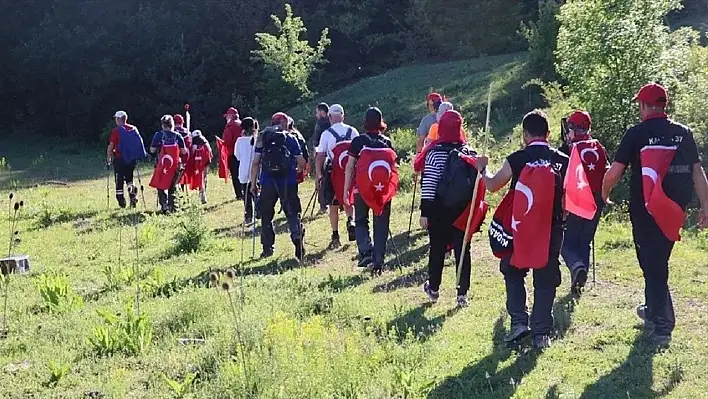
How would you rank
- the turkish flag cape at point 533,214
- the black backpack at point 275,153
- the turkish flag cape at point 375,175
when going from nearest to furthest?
the turkish flag cape at point 533,214
the turkish flag cape at point 375,175
the black backpack at point 275,153

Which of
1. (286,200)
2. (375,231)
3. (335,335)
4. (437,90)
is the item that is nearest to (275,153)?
(286,200)

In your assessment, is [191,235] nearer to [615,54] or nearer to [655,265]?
[655,265]

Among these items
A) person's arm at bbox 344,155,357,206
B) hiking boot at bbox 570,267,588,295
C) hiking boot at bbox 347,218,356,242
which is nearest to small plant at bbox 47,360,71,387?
person's arm at bbox 344,155,357,206

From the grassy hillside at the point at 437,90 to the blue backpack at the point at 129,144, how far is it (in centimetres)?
1025

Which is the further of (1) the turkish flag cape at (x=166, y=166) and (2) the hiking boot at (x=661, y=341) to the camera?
(1) the turkish flag cape at (x=166, y=166)

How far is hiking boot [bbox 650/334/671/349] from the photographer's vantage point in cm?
640

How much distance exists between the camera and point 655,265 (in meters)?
6.40

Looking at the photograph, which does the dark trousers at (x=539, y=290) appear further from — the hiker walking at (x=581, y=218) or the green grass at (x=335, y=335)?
the hiker walking at (x=581, y=218)

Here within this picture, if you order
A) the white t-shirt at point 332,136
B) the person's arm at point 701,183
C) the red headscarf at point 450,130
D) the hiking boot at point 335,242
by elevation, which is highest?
the red headscarf at point 450,130

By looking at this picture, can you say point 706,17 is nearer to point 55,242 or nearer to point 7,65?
point 55,242

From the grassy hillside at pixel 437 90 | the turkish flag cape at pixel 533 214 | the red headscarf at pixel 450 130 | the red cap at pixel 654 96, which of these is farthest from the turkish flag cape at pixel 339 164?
the grassy hillside at pixel 437 90

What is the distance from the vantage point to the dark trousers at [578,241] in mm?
8281

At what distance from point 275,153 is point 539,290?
15.3 ft

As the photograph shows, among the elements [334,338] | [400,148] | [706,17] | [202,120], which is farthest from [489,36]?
[334,338]
